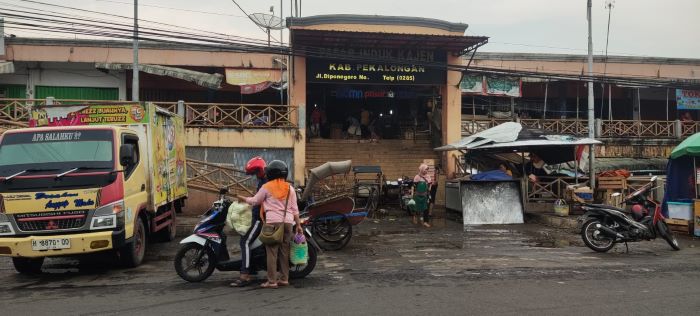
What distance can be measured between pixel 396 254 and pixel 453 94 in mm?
11944

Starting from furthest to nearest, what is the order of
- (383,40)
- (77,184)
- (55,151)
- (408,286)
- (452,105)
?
(452,105), (383,40), (55,151), (77,184), (408,286)

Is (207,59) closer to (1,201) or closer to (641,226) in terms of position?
(1,201)

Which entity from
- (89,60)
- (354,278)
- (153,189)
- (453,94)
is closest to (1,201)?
(153,189)

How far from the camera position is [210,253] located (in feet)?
22.7

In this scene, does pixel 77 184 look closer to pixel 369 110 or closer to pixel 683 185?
pixel 683 185

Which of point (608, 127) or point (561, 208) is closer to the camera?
point (561, 208)

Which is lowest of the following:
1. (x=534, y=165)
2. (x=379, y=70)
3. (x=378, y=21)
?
(x=534, y=165)

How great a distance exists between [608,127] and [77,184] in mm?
21593

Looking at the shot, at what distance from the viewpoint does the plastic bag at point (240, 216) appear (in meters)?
6.84

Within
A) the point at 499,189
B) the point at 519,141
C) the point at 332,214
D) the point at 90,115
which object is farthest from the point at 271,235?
the point at 519,141

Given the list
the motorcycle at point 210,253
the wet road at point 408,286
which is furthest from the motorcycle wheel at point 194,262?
the wet road at point 408,286

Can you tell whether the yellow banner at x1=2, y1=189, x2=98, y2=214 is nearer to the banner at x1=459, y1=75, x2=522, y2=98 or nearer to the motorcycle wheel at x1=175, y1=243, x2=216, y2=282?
the motorcycle wheel at x1=175, y1=243, x2=216, y2=282

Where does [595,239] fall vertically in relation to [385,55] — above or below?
below

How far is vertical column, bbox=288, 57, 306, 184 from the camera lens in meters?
18.4
